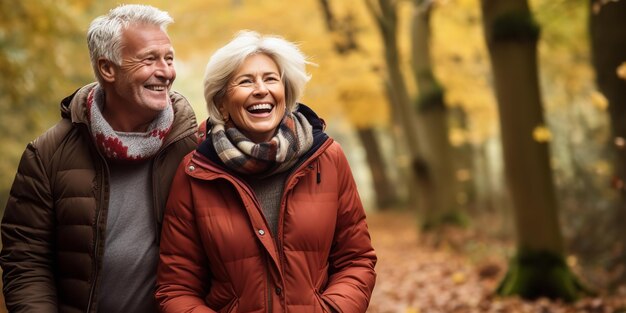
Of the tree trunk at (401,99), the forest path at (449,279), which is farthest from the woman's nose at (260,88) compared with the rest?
the tree trunk at (401,99)

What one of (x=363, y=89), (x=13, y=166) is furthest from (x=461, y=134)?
(x=13, y=166)

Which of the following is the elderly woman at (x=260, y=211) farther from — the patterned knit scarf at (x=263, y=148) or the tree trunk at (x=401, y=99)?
the tree trunk at (x=401, y=99)

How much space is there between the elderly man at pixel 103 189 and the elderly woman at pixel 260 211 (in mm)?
173

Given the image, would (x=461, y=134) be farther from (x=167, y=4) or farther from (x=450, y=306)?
(x=450, y=306)

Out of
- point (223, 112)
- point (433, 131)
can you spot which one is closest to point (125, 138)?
point (223, 112)

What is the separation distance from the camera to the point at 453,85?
17.3 metres

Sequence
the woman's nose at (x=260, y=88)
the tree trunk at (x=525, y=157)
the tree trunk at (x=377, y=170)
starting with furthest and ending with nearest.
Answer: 1. the tree trunk at (x=377, y=170)
2. the tree trunk at (x=525, y=157)
3. the woman's nose at (x=260, y=88)

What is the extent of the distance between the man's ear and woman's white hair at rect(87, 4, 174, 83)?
2cm

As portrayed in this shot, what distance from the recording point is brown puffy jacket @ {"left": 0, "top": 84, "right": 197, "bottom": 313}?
3.01 m

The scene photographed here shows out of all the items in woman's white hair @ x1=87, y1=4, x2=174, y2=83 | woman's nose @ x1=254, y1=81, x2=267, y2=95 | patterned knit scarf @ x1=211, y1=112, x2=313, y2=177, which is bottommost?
patterned knit scarf @ x1=211, y1=112, x2=313, y2=177

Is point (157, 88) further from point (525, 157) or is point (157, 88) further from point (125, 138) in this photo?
point (525, 157)

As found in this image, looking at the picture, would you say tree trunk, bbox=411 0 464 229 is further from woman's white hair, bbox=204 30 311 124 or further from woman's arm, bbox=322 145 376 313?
woman's arm, bbox=322 145 376 313

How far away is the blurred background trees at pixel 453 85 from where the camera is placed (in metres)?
7.89

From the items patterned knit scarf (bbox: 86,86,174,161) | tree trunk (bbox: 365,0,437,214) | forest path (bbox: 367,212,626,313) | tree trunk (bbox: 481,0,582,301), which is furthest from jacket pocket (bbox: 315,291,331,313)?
tree trunk (bbox: 365,0,437,214)
